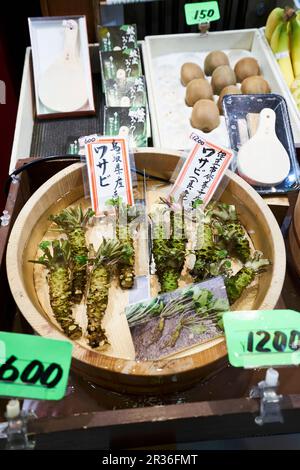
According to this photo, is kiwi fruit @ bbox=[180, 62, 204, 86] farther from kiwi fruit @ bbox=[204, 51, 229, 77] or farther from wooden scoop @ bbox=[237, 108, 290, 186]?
wooden scoop @ bbox=[237, 108, 290, 186]

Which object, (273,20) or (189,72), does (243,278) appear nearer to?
(189,72)

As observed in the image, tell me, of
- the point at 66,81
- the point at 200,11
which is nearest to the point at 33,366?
the point at 66,81

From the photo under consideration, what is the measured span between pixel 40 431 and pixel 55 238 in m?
0.67

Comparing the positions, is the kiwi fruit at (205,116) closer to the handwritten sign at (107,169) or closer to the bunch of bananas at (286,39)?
the bunch of bananas at (286,39)

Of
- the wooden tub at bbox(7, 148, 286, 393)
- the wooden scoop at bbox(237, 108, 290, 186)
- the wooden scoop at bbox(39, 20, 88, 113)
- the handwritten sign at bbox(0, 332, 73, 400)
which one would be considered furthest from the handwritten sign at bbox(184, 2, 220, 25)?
the handwritten sign at bbox(0, 332, 73, 400)

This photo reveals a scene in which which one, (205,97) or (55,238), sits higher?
(205,97)

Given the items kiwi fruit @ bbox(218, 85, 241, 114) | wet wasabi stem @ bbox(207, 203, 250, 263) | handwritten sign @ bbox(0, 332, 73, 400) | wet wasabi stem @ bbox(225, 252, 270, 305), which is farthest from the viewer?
kiwi fruit @ bbox(218, 85, 241, 114)

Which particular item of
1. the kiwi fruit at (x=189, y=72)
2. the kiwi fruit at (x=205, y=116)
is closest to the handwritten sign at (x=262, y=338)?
the kiwi fruit at (x=205, y=116)

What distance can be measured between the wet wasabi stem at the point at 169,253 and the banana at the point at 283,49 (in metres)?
1.48

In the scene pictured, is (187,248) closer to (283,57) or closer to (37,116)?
(37,116)

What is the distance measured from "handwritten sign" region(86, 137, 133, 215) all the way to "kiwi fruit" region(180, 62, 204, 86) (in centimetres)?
113

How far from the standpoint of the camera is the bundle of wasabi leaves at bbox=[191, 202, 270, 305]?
4.26 ft

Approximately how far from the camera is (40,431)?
934mm
